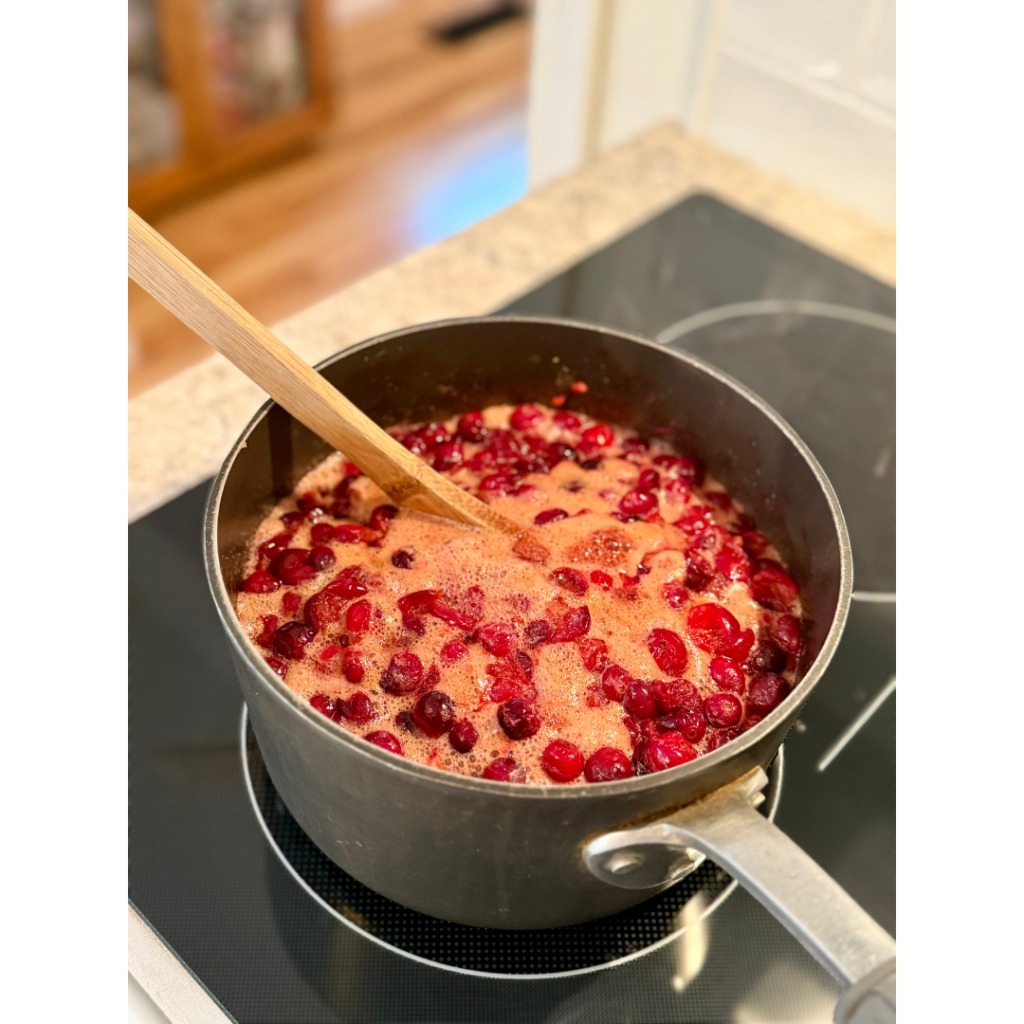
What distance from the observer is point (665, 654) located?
1.01 metres

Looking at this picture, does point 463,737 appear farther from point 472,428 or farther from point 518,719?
point 472,428

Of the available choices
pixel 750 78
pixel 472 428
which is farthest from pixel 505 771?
pixel 750 78

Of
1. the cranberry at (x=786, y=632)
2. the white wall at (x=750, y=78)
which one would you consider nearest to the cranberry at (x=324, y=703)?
the cranberry at (x=786, y=632)

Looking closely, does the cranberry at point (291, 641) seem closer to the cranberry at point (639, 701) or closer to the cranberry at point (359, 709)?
the cranberry at point (359, 709)

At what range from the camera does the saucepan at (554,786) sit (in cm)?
74

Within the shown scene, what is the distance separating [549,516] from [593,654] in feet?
0.65

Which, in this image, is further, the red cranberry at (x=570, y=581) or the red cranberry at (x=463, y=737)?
the red cranberry at (x=570, y=581)

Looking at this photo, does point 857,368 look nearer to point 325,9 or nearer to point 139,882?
point 139,882

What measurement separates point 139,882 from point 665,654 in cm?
56

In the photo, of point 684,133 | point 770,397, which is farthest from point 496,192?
point 770,397

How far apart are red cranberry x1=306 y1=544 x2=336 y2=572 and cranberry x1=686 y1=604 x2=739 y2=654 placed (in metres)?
0.38

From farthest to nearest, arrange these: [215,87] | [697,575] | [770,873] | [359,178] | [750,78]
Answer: [359,178], [215,87], [750,78], [697,575], [770,873]

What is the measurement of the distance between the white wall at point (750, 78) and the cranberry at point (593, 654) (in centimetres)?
130

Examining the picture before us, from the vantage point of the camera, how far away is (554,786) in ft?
2.42
